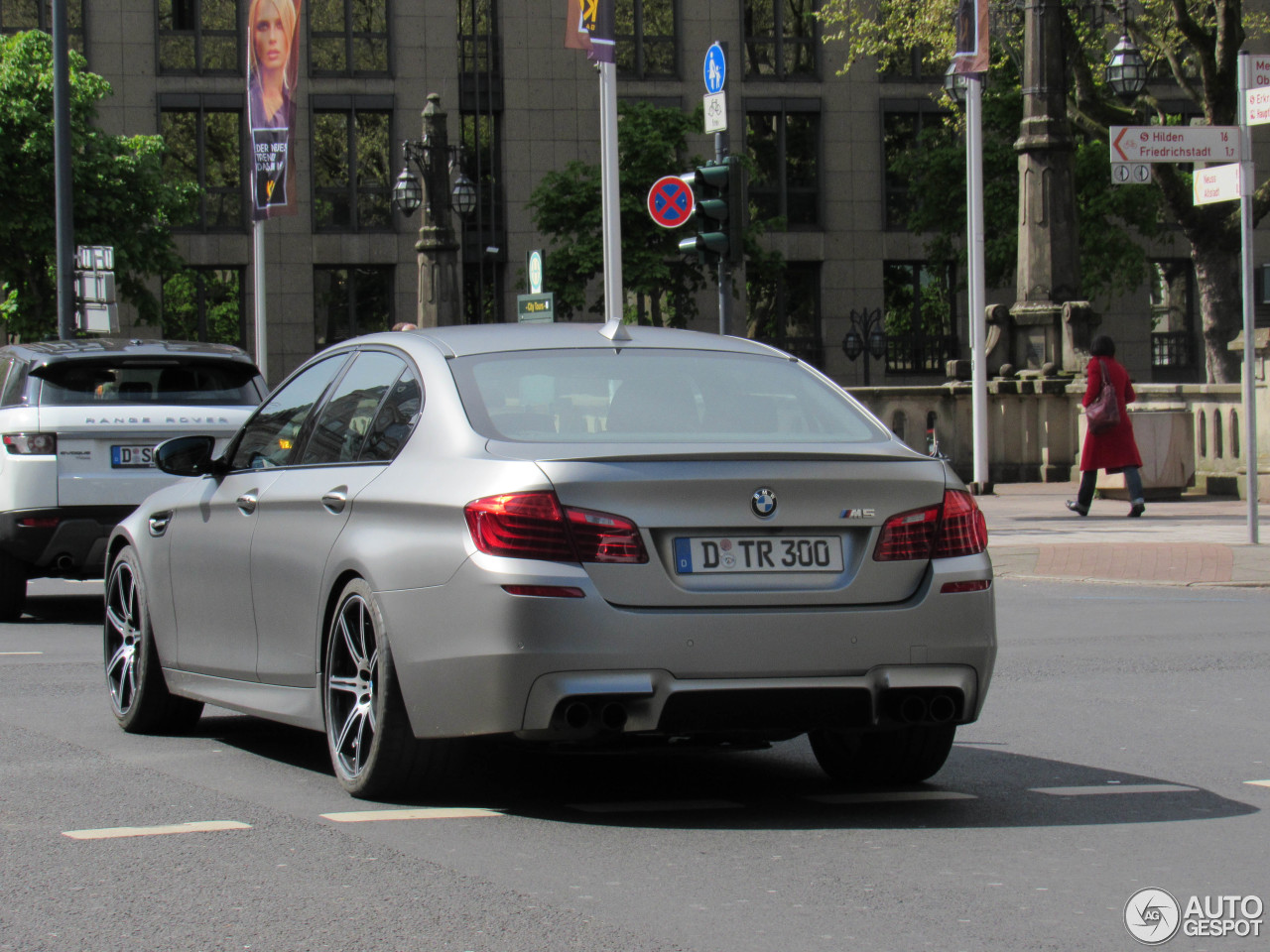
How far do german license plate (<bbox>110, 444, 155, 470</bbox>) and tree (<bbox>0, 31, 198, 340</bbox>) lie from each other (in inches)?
1114

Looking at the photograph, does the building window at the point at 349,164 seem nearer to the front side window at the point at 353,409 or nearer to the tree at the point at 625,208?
the tree at the point at 625,208

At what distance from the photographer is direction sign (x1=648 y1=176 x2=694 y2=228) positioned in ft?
62.7

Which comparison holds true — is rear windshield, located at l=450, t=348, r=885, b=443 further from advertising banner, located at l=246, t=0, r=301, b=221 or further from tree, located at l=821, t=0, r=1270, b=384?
tree, located at l=821, t=0, r=1270, b=384

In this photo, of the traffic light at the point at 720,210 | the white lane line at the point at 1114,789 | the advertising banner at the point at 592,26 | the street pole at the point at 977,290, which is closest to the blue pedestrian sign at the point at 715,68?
the traffic light at the point at 720,210

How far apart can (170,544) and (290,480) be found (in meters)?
1.08

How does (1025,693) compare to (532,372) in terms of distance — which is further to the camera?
(1025,693)

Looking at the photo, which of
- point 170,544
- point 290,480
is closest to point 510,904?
point 290,480

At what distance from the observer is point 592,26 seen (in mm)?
20922

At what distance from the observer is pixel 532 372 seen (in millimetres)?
6215

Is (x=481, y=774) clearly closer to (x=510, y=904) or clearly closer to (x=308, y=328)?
(x=510, y=904)

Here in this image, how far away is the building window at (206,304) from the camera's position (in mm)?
48875

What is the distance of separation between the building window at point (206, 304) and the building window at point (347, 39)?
5.64 m

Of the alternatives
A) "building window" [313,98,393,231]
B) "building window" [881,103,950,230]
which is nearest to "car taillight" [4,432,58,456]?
"building window" [313,98,393,231]

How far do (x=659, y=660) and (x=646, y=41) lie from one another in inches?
1840
